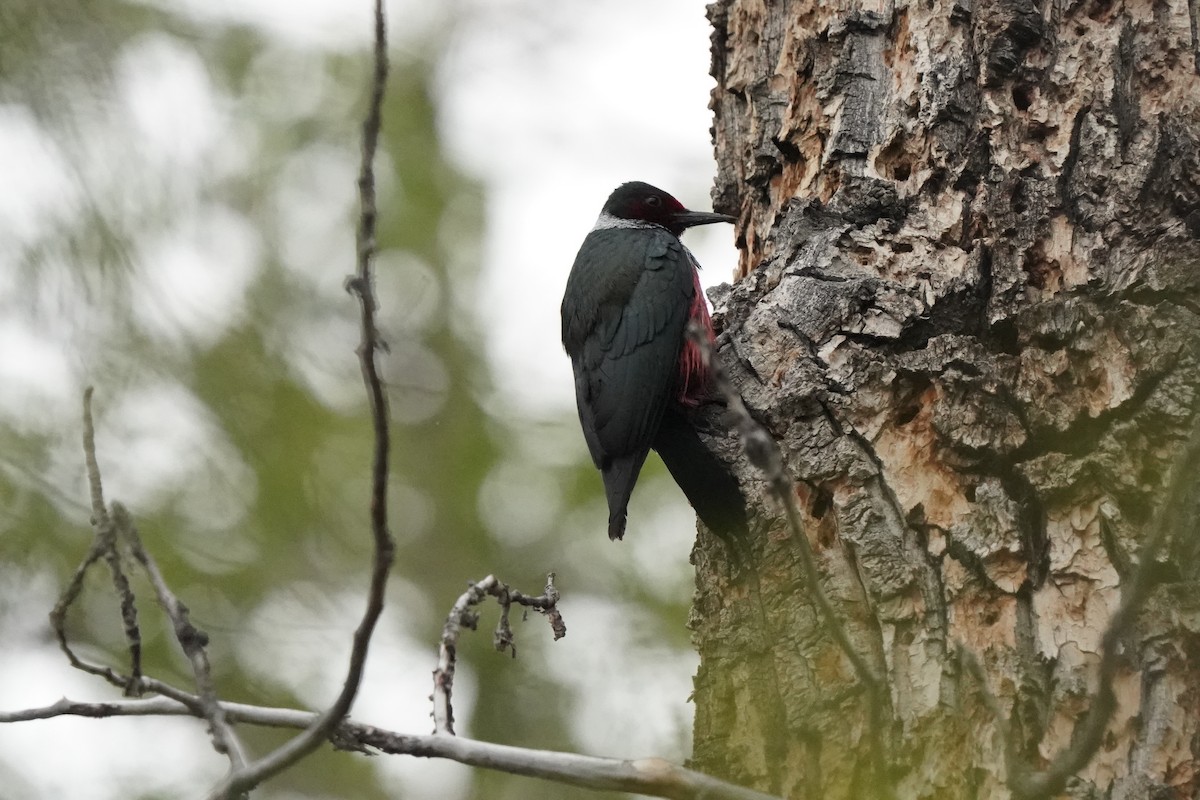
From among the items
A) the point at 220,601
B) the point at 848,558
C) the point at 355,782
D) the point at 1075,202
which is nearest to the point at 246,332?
the point at 220,601

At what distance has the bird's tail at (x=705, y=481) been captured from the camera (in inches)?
121

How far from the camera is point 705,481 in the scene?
127 inches

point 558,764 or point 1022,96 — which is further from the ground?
point 1022,96

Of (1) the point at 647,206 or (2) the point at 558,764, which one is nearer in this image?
(2) the point at 558,764

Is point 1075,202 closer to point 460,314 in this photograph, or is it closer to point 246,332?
point 246,332

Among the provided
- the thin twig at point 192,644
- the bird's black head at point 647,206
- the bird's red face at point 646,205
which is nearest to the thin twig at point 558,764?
the thin twig at point 192,644

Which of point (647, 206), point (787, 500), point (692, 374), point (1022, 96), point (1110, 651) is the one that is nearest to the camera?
point (1110, 651)

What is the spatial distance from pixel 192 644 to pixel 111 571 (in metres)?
0.17

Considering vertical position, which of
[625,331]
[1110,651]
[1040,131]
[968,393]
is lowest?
[1110,651]

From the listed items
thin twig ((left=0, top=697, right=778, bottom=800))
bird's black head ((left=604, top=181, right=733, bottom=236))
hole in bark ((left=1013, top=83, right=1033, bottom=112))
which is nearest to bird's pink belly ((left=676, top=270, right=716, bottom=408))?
hole in bark ((left=1013, top=83, right=1033, bottom=112))

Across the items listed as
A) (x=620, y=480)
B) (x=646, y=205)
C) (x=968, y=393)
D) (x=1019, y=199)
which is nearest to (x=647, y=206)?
(x=646, y=205)

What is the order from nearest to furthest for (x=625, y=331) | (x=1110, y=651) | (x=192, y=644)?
(x=1110, y=651)
(x=192, y=644)
(x=625, y=331)

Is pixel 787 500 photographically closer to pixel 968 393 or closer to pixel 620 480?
pixel 968 393

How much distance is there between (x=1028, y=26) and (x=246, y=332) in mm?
2882
